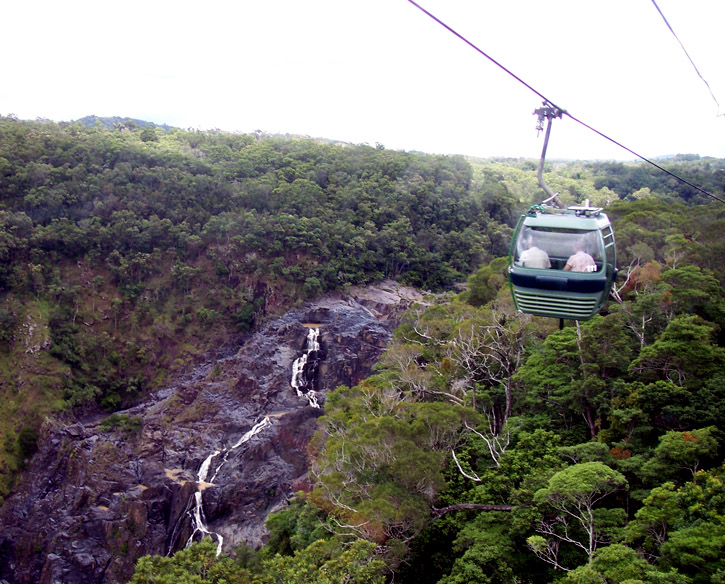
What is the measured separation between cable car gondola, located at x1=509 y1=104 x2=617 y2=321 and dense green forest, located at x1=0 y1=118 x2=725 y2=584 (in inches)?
129

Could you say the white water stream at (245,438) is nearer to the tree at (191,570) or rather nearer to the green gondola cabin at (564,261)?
the tree at (191,570)

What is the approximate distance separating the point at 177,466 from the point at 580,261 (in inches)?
Result: 811

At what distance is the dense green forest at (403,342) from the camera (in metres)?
8.93

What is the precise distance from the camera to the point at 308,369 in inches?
1025

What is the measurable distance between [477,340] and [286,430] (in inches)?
428

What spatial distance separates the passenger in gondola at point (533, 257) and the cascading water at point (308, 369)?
19961 mm

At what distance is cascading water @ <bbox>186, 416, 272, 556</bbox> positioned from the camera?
20.1 meters

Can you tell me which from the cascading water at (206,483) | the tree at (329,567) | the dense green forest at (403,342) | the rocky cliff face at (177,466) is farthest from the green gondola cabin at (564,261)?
the rocky cliff face at (177,466)

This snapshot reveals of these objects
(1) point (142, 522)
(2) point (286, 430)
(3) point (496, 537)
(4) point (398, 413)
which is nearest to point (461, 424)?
(4) point (398, 413)

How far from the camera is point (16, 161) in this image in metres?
29.6

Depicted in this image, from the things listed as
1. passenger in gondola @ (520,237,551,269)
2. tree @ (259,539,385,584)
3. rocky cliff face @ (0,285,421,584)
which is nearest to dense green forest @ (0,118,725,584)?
tree @ (259,539,385,584)

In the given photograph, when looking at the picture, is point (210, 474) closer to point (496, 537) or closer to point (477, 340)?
point (477, 340)

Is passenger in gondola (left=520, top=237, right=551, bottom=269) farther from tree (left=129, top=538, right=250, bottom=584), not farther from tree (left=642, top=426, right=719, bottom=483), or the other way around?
tree (left=129, top=538, right=250, bottom=584)

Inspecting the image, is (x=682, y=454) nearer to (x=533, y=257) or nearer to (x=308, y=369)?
(x=533, y=257)
